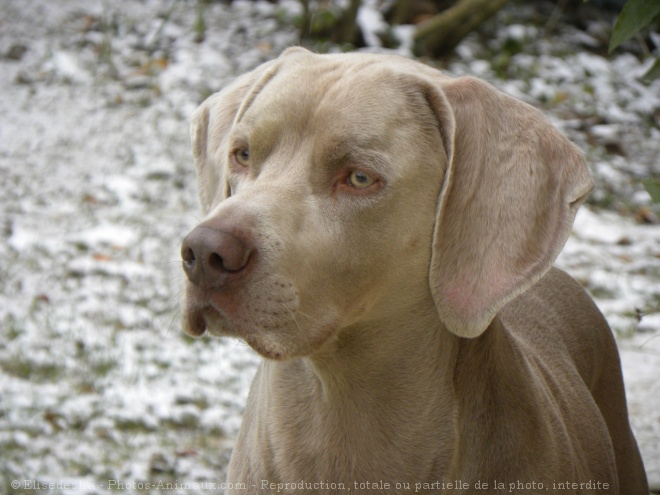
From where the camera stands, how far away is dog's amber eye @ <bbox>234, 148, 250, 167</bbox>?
2604mm

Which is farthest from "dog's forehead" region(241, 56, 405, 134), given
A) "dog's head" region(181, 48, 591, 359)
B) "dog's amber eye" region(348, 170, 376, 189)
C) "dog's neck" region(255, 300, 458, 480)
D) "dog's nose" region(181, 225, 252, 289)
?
"dog's neck" region(255, 300, 458, 480)

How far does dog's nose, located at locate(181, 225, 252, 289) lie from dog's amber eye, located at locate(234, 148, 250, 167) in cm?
49

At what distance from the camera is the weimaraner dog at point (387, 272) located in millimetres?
2285

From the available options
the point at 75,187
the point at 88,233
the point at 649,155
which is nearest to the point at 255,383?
the point at 88,233

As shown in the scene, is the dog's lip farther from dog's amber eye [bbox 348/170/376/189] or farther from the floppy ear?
the floppy ear

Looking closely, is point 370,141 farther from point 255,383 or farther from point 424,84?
point 255,383

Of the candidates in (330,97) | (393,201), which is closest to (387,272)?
(393,201)

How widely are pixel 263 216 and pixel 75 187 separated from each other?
4.35 meters

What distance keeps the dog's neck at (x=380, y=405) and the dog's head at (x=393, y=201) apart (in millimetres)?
105

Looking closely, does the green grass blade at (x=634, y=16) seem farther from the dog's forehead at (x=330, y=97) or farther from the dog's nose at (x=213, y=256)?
the dog's nose at (x=213, y=256)

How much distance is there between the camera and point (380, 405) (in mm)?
2561

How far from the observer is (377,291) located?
7.97 feet

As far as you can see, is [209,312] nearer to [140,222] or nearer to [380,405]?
[380,405]

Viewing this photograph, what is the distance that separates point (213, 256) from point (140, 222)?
12.6 feet
